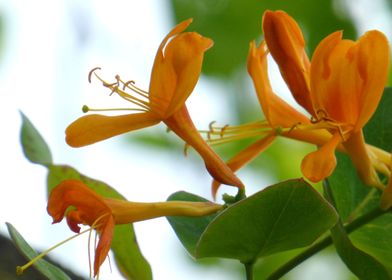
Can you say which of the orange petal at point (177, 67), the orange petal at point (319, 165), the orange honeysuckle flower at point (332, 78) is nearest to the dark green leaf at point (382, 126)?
the orange honeysuckle flower at point (332, 78)

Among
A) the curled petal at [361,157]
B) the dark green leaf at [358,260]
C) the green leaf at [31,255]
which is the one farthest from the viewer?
the curled petal at [361,157]

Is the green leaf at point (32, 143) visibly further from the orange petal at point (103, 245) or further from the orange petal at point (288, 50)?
the orange petal at point (288, 50)

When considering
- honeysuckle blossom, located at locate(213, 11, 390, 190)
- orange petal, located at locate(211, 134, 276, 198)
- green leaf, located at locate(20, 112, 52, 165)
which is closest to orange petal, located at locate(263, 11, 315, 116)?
honeysuckle blossom, located at locate(213, 11, 390, 190)

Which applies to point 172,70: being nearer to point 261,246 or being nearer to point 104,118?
point 104,118

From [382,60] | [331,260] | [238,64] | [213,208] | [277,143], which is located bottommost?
[331,260]

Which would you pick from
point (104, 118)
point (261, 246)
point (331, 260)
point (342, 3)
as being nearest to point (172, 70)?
point (104, 118)
